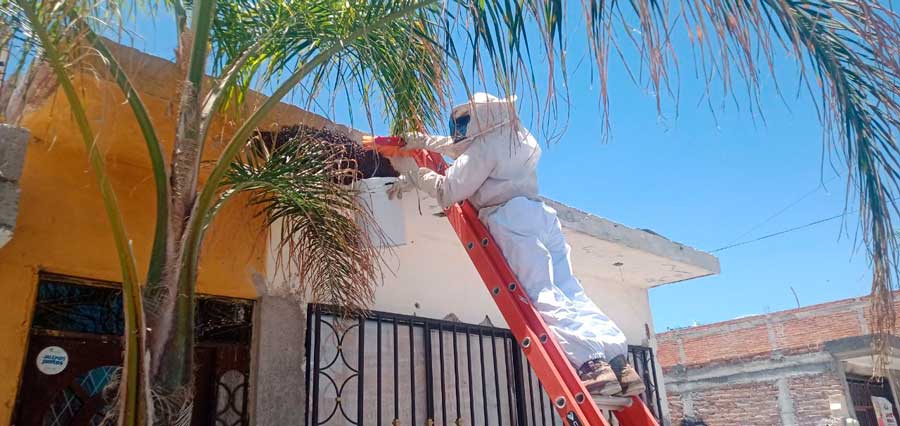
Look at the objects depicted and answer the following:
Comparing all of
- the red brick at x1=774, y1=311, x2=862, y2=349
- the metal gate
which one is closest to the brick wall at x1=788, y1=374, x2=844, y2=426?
the red brick at x1=774, y1=311, x2=862, y2=349

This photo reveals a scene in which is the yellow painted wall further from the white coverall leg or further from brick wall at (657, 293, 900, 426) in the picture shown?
brick wall at (657, 293, 900, 426)

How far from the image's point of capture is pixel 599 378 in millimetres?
2787

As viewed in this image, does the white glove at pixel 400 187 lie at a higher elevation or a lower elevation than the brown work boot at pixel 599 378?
higher

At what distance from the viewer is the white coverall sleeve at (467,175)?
3.45 meters

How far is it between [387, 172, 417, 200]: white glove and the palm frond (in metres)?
0.45

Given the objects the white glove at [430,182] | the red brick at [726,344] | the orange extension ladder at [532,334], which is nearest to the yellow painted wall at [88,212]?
the white glove at [430,182]

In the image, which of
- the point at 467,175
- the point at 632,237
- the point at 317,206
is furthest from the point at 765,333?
the point at 317,206

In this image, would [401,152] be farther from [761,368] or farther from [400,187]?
[761,368]

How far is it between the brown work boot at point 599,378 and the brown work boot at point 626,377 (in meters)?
0.06

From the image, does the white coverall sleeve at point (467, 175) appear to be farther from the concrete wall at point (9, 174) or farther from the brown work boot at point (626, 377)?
the concrete wall at point (9, 174)

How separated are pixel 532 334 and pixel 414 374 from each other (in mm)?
1408

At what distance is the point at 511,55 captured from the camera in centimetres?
174

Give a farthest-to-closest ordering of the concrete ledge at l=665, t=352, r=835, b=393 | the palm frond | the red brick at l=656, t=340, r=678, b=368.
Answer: the red brick at l=656, t=340, r=678, b=368
the concrete ledge at l=665, t=352, r=835, b=393
the palm frond

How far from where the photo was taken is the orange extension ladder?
278 cm
